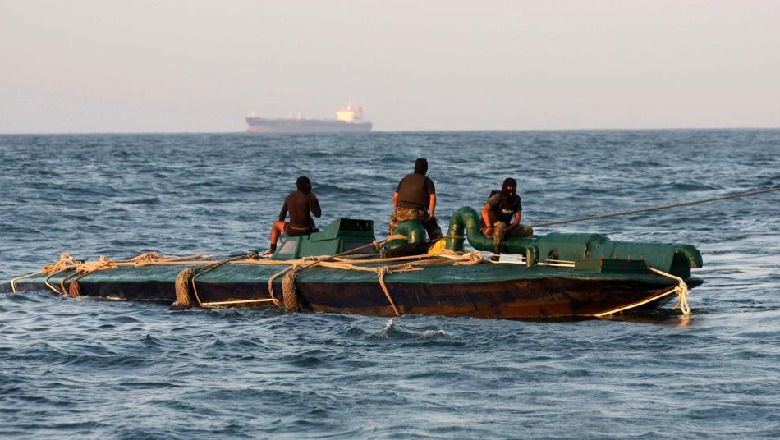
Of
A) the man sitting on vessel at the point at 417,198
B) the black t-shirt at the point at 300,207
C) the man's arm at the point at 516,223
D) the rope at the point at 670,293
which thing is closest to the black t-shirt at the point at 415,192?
the man sitting on vessel at the point at 417,198

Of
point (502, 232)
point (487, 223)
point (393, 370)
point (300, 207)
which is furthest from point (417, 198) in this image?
point (393, 370)

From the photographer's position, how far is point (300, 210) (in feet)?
56.9

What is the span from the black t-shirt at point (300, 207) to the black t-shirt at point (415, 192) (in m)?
1.36

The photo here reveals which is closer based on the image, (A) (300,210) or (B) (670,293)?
(B) (670,293)

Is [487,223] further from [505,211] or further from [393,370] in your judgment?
[393,370]

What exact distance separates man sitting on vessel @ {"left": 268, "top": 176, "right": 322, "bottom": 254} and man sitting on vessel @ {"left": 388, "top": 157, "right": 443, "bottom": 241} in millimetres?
1261

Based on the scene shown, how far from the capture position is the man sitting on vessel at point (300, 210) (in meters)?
17.1

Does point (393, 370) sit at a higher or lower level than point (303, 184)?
lower

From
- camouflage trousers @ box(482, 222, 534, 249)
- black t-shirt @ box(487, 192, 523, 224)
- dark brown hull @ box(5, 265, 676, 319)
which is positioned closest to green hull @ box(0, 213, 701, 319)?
dark brown hull @ box(5, 265, 676, 319)

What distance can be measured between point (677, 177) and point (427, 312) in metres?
37.7

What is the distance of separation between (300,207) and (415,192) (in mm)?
1924

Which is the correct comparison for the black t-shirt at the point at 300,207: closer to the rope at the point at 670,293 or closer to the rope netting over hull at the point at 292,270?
the rope netting over hull at the point at 292,270

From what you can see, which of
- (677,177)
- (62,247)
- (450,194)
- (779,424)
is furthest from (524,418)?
(677,177)

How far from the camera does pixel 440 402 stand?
10.6 m
